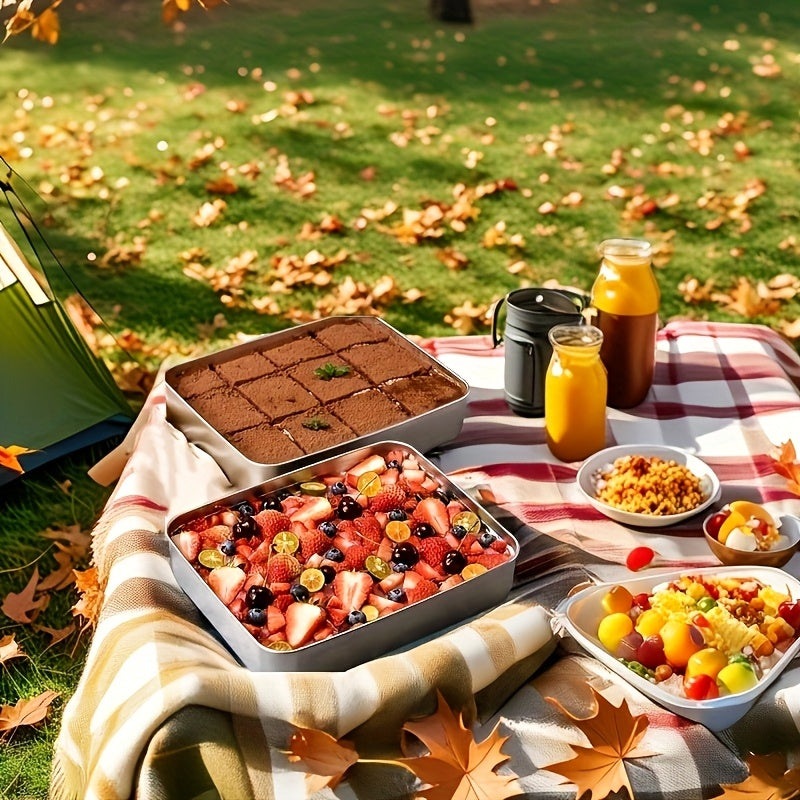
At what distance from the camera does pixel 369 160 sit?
6777 millimetres

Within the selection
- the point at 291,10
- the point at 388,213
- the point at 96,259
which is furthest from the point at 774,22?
the point at 96,259

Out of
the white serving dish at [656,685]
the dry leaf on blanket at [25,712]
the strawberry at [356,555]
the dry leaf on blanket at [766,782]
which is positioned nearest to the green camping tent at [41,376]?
the dry leaf on blanket at [25,712]

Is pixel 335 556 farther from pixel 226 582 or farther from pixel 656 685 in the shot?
pixel 656 685

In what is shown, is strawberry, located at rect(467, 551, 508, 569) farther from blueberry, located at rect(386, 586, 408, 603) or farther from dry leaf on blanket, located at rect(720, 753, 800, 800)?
dry leaf on blanket, located at rect(720, 753, 800, 800)

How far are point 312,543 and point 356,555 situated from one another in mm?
100

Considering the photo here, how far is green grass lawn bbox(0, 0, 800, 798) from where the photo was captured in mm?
5027

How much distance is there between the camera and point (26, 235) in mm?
3658

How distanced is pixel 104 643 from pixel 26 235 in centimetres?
197

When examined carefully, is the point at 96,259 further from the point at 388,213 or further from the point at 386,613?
the point at 386,613

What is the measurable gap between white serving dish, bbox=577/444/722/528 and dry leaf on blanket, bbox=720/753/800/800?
0.61 meters

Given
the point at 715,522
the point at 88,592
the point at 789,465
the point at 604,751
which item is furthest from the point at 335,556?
the point at 789,465

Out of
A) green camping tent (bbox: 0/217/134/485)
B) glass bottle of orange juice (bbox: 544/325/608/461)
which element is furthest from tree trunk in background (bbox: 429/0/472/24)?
glass bottle of orange juice (bbox: 544/325/608/461)

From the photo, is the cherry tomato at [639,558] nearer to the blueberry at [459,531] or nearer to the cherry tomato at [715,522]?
the cherry tomato at [715,522]

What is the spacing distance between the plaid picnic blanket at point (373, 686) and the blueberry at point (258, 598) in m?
0.12
